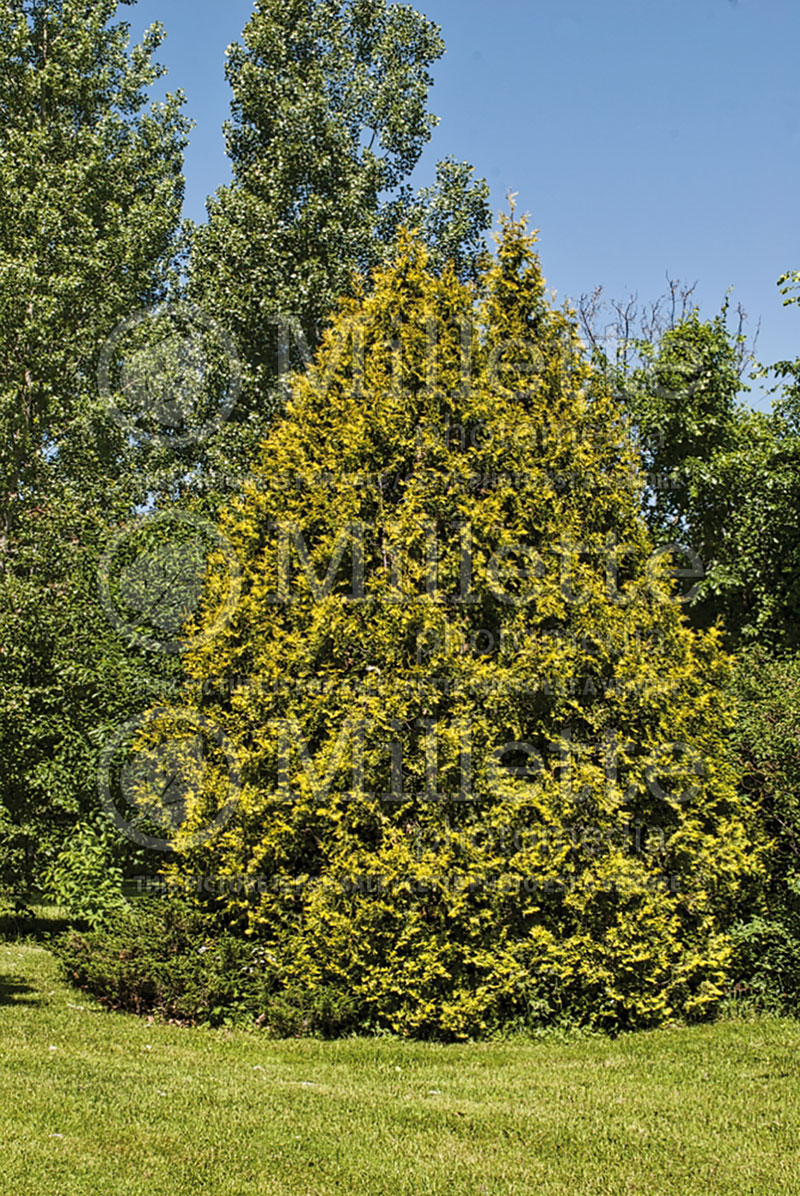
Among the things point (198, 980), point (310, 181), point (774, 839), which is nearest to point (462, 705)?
point (774, 839)

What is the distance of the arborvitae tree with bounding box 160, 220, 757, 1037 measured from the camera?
28.2ft

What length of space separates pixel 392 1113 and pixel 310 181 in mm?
19236

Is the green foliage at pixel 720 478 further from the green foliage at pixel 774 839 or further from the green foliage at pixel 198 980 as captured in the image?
the green foliage at pixel 198 980

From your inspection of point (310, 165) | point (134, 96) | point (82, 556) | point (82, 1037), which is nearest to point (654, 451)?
point (82, 556)

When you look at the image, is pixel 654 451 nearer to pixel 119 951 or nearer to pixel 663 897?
pixel 663 897

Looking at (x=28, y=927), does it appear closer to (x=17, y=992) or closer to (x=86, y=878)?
(x=86, y=878)

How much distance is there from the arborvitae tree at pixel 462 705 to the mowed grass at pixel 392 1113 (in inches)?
29.5

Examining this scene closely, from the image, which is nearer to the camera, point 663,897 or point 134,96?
point 663,897

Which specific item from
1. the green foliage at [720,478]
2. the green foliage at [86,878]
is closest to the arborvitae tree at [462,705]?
the green foliage at [86,878]

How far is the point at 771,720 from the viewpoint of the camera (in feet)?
32.0

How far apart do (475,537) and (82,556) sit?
21.0 feet

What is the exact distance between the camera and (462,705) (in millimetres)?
8875

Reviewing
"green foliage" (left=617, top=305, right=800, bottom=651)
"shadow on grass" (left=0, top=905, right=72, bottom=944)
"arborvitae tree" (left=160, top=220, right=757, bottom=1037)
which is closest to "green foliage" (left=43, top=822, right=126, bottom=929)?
"shadow on grass" (left=0, top=905, right=72, bottom=944)

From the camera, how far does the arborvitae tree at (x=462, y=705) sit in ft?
28.2
